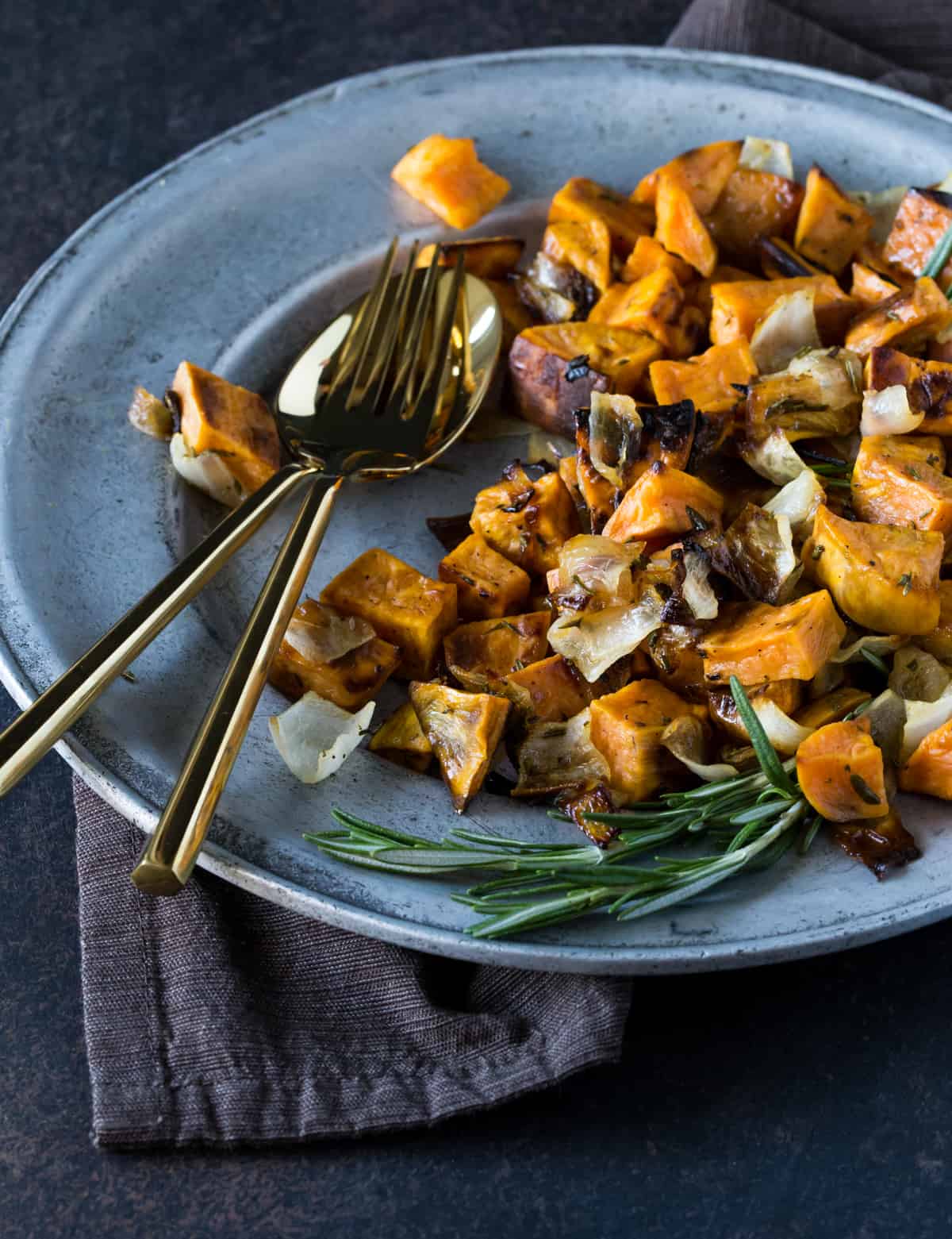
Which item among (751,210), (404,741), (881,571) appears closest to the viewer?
(881,571)

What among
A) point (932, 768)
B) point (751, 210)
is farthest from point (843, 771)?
point (751, 210)

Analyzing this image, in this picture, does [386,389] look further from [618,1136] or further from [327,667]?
[618,1136]

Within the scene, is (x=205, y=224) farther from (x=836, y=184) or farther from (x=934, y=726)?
(x=934, y=726)

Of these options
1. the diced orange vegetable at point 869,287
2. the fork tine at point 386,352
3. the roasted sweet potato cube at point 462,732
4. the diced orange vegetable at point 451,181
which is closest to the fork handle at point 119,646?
the fork tine at point 386,352

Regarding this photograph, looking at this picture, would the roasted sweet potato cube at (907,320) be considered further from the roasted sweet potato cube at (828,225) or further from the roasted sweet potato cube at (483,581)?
the roasted sweet potato cube at (483,581)

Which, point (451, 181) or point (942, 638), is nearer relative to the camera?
point (942, 638)

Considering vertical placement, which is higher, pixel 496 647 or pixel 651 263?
pixel 651 263
